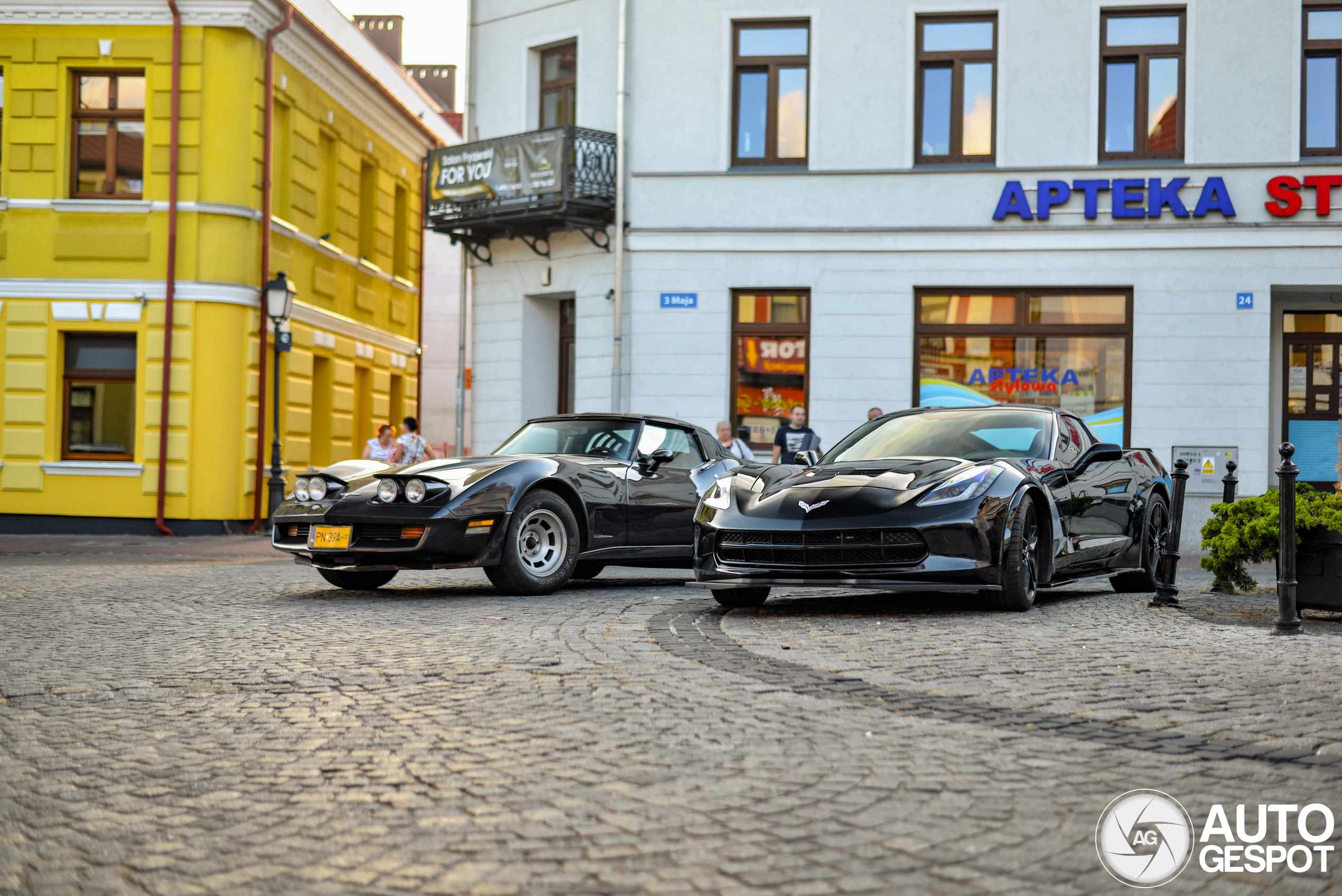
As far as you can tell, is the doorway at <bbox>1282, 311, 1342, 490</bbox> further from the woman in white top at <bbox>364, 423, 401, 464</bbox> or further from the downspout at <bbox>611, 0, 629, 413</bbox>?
the woman in white top at <bbox>364, 423, 401, 464</bbox>

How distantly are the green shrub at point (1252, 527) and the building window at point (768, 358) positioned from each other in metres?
9.71

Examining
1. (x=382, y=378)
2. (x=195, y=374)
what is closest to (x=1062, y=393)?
(x=195, y=374)

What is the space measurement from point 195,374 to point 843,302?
924cm

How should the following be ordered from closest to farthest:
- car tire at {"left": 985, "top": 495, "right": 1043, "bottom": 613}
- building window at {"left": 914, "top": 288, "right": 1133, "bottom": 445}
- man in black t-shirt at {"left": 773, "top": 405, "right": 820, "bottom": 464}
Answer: car tire at {"left": 985, "top": 495, "right": 1043, "bottom": 613}, man in black t-shirt at {"left": 773, "top": 405, "right": 820, "bottom": 464}, building window at {"left": 914, "top": 288, "right": 1133, "bottom": 445}

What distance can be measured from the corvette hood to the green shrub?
2.07m

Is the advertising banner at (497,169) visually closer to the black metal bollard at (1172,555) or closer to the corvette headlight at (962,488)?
the black metal bollard at (1172,555)

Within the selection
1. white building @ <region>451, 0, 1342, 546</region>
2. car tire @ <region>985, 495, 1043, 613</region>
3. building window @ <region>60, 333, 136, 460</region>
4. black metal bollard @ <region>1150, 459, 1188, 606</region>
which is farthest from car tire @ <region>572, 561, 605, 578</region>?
building window @ <region>60, 333, 136, 460</region>

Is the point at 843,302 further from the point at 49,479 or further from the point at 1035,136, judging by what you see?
the point at 49,479

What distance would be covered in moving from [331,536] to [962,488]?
13.9 feet

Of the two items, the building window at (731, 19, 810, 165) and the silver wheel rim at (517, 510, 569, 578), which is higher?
the building window at (731, 19, 810, 165)

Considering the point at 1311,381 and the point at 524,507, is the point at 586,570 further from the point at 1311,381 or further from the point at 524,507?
the point at 1311,381

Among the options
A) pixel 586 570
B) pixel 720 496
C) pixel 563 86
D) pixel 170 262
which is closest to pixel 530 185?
pixel 563 86

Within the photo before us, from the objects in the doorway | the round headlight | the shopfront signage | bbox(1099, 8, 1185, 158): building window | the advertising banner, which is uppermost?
bbox(1099, 8, 1185, 158): building window

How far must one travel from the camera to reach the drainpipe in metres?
20.3
